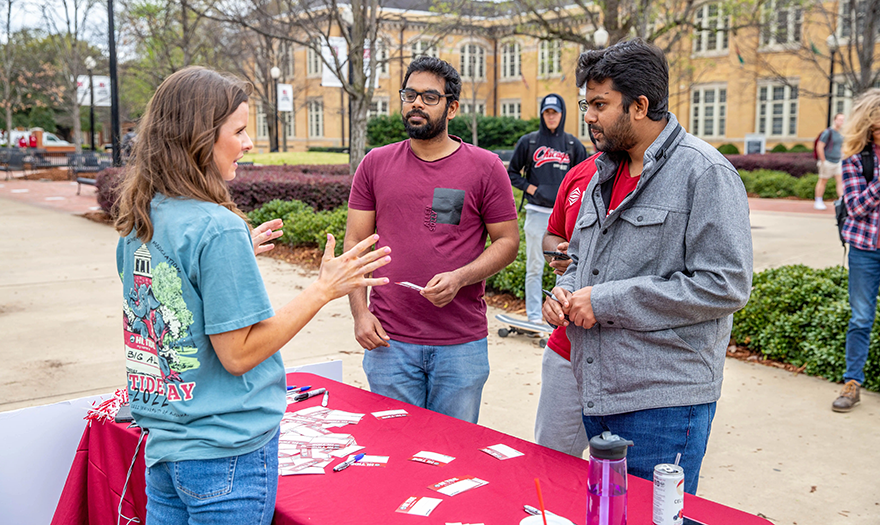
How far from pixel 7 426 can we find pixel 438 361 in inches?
70.1

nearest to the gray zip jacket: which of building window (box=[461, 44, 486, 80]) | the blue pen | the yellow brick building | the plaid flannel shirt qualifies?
the blue pen

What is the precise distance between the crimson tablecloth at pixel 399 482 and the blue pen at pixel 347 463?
0.02 metres

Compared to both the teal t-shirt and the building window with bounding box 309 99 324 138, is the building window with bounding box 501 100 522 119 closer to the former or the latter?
the building window with bounding box 309 99 324 138

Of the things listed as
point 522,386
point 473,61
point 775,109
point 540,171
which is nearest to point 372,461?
point 522,386

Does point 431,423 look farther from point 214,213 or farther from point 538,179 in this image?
point 538,179

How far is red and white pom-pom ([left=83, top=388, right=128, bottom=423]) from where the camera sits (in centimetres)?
292

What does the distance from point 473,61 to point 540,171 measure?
1567 inches

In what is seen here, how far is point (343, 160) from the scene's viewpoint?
27.1 metres

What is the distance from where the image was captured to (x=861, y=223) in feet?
16.0

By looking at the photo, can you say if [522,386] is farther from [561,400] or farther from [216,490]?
[216,490]

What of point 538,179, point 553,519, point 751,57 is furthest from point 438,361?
point 751,57

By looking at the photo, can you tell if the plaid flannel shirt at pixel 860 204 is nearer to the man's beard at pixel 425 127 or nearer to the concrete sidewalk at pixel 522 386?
the concrete sidewalk at pixel 522 386

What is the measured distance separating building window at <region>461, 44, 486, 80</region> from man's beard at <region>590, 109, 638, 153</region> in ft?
145

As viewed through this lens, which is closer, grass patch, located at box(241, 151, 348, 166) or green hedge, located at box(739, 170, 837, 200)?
green hedge, located at box(739, 170, 837, 200)
